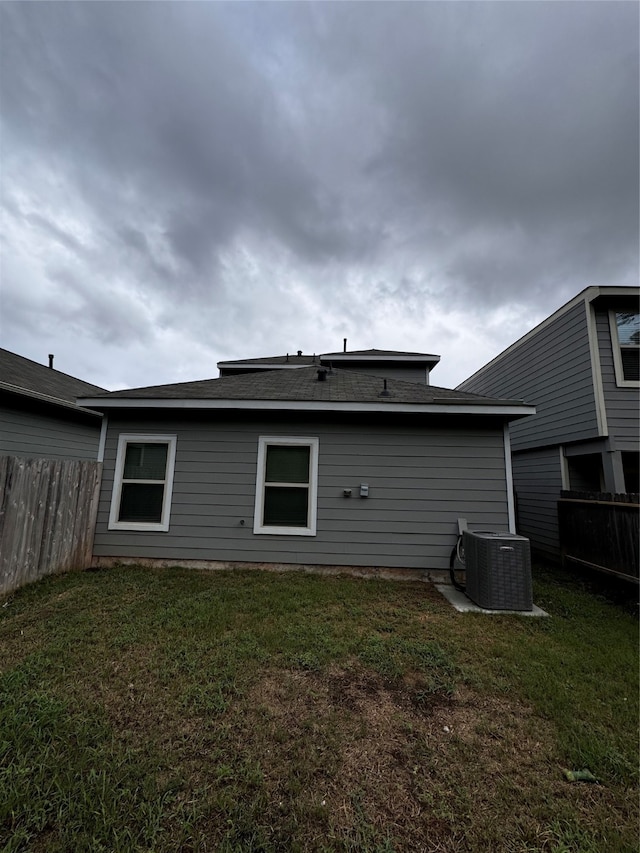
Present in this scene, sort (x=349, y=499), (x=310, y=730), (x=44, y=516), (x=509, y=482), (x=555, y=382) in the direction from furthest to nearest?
1. (x=555, y=382)
2. (x=349, y=499)
3. (x=509, y=482)
4. (x=44, y=516)
5. (x=310, y=730)

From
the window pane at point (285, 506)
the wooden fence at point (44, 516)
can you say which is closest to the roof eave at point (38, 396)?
the wooden fence at point (44, 516)

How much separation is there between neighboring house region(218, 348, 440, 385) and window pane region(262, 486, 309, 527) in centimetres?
672

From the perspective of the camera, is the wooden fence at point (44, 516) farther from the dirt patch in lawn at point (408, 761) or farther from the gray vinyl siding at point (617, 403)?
the gray vinyl siding at point (617, 403)

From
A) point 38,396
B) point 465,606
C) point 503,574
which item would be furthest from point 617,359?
point 38,396

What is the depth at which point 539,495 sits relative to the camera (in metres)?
7.98

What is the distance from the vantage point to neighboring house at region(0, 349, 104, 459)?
6.69 m

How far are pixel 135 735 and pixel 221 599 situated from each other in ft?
6.59

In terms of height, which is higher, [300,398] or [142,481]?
[300,398]

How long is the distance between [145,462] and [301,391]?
9.07ft

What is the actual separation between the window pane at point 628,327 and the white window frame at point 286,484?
6.07 m

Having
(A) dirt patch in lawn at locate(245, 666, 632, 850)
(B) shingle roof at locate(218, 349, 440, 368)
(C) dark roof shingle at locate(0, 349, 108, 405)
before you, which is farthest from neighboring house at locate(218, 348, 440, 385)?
(A) dirt patch in lawn at locate(245, 666, 632, 850)

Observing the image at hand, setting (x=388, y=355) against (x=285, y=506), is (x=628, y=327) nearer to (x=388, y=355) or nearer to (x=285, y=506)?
(x=388, y=355)

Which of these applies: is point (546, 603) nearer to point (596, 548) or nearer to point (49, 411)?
A: point (596, 548)

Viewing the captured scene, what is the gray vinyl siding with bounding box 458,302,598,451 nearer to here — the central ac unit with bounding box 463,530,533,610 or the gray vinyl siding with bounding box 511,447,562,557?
the gray vinyl siding with bounding box 511,447,562,557
